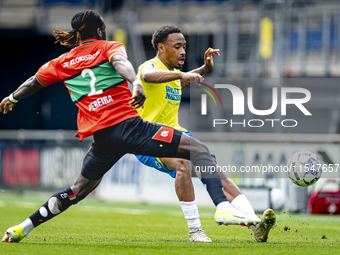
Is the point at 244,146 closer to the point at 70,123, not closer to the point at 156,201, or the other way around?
the point at 156,201

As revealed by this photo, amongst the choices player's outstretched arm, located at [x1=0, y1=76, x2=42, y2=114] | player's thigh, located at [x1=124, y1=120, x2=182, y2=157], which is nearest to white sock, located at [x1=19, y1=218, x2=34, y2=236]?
player's outstretched arm, located at [x1=0, y1=76, x2=42, y2=114]

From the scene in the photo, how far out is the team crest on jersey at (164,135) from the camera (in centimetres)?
461

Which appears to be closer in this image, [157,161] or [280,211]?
[157,161]

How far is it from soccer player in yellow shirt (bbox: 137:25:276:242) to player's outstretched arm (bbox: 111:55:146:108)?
324mm

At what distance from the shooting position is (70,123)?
1933 centimetres

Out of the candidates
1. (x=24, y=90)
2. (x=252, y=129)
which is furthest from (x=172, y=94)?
(x=252, y=129)

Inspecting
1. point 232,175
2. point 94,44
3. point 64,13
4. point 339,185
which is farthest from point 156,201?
point 64,13

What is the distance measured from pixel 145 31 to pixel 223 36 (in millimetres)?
6213

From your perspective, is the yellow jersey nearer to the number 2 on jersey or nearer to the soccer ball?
the number 2 on jersey

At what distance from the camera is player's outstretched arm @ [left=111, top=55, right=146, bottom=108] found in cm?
429

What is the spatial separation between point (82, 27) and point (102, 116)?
0.86m

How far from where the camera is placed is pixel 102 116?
470 cm

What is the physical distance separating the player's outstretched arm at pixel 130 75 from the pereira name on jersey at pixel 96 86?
79mm

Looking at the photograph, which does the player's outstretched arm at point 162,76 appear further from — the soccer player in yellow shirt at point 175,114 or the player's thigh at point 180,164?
the player's thigh at point 180,164
